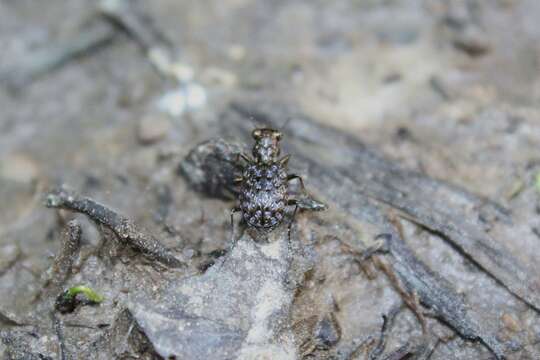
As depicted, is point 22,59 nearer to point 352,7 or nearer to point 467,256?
point 352,7

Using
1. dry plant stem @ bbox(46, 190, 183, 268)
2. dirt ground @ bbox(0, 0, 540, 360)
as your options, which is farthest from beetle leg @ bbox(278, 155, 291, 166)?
dry plant stem @ bbox(46, 190, 183, 268)

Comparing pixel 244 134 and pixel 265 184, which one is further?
pixel 244 134

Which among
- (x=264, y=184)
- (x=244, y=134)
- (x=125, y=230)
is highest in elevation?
(x=244, y=134)

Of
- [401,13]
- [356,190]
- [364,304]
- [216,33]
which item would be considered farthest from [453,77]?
[364,304]

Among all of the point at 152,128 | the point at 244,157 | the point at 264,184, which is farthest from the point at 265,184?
the point at 152,128

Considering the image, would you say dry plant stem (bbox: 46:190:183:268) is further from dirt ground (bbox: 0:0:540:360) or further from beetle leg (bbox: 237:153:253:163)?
beetle leg (bbox: 237:153:253:163)

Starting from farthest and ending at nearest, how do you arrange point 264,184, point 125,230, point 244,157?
point 244,157
point 264,184
point 125,230

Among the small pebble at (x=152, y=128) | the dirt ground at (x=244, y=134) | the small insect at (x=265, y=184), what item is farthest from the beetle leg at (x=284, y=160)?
the small pebble at (x=152, y=128)

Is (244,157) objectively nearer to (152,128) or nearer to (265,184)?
(265,184)
